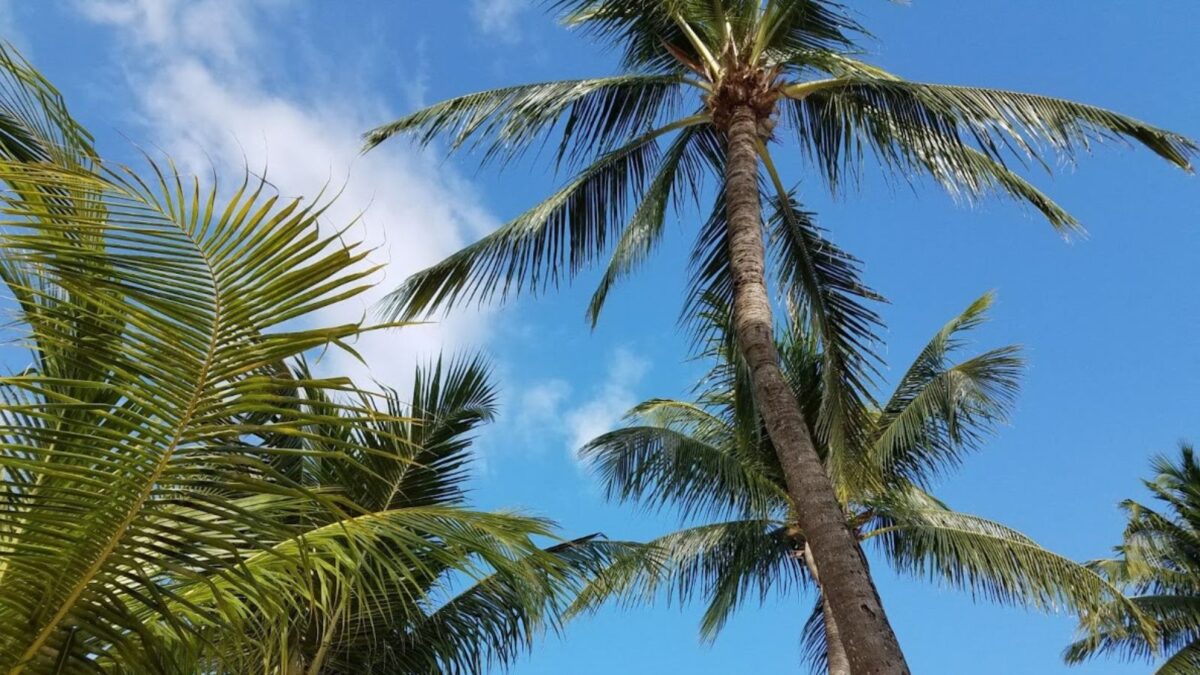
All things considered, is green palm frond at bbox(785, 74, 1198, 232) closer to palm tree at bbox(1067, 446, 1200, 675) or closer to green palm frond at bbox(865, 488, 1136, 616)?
green palm frond at bbox(865, 488, 1136, 616)

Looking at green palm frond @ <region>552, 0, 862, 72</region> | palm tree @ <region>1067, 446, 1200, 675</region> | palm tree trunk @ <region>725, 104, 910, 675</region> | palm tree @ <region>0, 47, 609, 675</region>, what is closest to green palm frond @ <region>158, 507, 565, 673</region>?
palm tree @ <region>0, 47, 609, 675</region>

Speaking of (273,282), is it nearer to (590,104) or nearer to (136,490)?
(136,490)

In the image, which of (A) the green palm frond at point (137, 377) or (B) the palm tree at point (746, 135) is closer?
(A) the green palm frond at point (137, 377)

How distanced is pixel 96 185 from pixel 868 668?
13.4 ft

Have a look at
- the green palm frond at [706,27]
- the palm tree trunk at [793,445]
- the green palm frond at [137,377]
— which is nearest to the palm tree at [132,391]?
the green palm frond at [137,377]

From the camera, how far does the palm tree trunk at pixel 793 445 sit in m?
4.76

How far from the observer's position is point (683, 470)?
1027 cm

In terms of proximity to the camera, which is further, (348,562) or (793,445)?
(793,445)

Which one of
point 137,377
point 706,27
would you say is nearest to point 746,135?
point 706,27

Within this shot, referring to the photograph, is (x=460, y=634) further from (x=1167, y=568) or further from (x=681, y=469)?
(x=1167, y=568)

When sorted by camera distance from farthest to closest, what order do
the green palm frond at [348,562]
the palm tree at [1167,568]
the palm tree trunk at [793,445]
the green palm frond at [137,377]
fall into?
the palm tree at [1167,568], the palm tree trunk at [793,445], the green palm frond at [348,562], the green palm frond at [137,377]

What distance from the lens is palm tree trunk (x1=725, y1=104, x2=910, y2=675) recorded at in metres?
4.76

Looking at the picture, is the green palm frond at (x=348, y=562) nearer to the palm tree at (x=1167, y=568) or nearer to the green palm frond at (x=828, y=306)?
the green palm frond at (x=828, y=306)

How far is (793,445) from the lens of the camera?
568 cm
